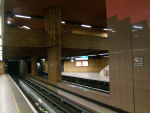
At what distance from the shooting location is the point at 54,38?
9.40m

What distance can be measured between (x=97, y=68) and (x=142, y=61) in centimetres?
2011

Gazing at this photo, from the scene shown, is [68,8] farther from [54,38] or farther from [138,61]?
[138,61]

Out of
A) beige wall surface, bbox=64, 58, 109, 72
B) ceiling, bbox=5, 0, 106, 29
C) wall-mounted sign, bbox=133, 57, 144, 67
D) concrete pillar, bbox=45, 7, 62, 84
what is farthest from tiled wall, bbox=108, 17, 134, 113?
beige wall surface, bbox=64, 58, 109, 72

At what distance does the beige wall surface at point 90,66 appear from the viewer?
911 inches

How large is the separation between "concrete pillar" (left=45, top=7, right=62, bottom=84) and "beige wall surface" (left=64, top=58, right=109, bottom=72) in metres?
13.8

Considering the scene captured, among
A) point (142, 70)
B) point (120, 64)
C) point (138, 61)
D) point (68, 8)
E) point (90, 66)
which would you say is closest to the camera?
point (142, 70)

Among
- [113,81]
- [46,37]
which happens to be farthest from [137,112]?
[46,37]

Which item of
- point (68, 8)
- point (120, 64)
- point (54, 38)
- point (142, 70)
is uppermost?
point (68, 8)

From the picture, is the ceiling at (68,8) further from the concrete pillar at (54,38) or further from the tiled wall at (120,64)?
the tiled wall at (120,64)

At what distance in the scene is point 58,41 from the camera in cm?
945

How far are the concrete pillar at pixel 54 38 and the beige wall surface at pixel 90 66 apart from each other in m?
13.8

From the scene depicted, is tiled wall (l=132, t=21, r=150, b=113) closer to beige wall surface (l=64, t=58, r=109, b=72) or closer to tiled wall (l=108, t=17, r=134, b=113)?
tiled wall (l=108, t=17, r=134, b=113)

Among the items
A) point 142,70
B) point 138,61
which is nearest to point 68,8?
point 138,61

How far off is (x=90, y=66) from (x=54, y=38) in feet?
50.9
